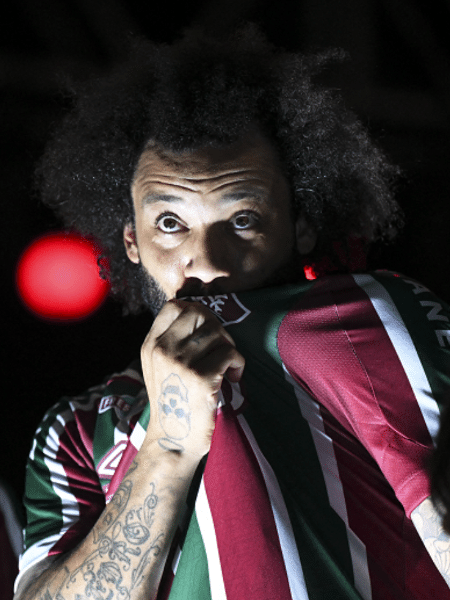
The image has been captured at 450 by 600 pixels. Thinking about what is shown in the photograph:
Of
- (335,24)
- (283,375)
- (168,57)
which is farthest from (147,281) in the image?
(335,24)

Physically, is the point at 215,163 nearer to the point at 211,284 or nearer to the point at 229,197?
the point at 229,197

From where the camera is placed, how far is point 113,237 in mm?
1863

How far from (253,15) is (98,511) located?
166 cm

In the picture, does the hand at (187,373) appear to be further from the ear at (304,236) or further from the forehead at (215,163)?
the ear at (304,236)

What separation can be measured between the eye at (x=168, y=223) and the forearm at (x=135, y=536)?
0.56 meters

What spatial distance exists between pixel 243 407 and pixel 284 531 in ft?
0.77

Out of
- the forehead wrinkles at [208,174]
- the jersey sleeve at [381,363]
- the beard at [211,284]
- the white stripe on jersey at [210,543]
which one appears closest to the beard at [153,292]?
the beard at [211,284]

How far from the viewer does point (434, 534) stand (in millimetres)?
854

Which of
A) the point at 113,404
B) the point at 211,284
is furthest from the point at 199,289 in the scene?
the point at 113,404

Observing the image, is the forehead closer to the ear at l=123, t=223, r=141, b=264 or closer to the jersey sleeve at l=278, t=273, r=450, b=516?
the ear at l=123, t=223, r=141, b=264

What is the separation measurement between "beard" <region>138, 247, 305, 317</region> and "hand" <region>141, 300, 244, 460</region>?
20cm

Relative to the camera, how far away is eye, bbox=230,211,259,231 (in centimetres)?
139

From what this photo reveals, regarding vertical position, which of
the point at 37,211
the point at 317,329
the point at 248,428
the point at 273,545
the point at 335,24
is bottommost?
the point at 273,545

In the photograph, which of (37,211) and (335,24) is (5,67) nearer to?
(37,211)
